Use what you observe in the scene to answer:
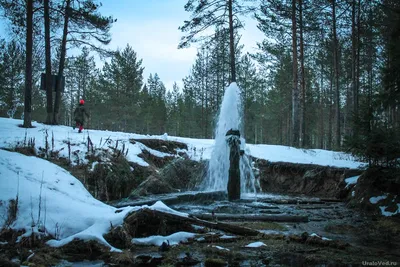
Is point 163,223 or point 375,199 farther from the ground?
point 163,223

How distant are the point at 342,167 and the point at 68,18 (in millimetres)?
16561

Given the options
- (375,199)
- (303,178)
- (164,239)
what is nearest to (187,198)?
A: (164,239)

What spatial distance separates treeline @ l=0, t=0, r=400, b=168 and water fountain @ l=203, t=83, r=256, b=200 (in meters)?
3.48

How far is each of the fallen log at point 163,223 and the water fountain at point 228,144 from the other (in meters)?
4.57

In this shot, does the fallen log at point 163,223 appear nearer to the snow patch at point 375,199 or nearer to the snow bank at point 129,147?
the snow patch at point 375,199

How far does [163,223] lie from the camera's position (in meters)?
5.05

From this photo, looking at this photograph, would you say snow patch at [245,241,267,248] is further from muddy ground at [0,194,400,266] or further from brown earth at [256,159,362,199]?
brown earth at [256,159,362,199]

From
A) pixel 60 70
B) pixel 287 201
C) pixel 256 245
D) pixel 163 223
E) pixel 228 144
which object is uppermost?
pixel 60 70

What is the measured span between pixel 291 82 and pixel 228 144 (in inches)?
695

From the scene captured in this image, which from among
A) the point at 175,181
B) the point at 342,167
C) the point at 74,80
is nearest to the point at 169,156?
the point at 175,181

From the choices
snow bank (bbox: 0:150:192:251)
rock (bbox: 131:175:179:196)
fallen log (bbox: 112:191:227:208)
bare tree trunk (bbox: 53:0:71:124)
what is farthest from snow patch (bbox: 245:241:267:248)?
bare tree trunk (bbox: 53:0:71:124)

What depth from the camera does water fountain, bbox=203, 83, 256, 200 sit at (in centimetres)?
996

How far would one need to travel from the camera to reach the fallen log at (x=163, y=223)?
4.93 meters

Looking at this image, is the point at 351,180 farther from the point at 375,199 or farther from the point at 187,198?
the point at 187,198
